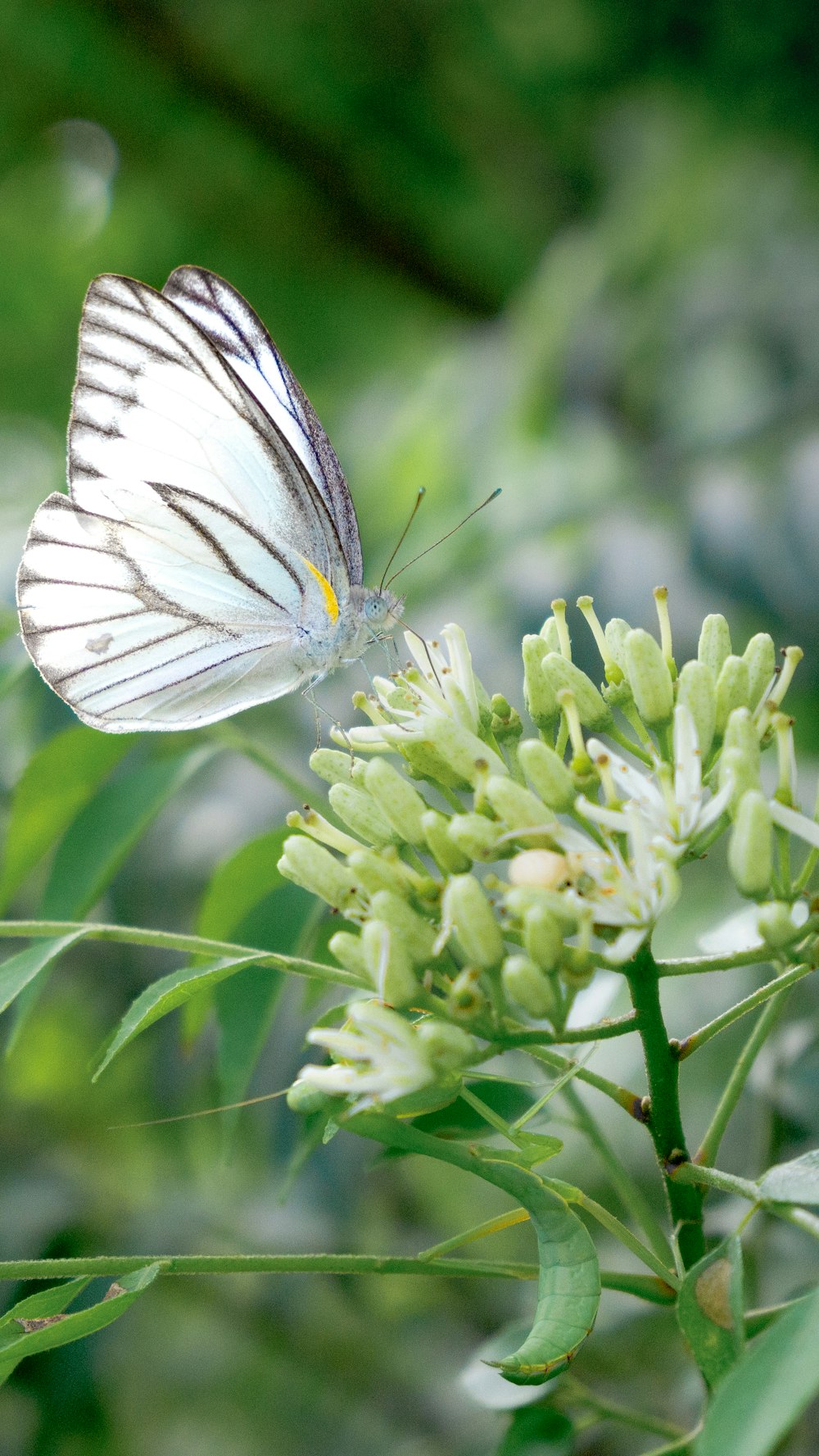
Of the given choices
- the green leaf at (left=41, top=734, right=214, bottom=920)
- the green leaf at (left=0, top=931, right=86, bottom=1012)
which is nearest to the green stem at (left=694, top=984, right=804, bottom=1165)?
the green leaf at (left=0, top=931, right=86, bottom=1012)

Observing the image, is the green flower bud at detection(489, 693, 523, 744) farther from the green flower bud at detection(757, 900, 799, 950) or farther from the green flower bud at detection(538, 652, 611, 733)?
the green flower bud at detection(757, 900, 799, 950)

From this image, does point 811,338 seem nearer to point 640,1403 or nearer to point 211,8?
point 640,1403

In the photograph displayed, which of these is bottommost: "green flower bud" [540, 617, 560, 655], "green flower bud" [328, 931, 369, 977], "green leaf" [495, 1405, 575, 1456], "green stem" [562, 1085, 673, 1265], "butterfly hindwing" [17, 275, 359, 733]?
"green leaf" [495, 1405, 575, 1456]

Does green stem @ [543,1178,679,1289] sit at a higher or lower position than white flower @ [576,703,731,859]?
lower

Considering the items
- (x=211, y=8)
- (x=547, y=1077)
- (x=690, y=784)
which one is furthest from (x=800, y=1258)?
(x=211, y=8)

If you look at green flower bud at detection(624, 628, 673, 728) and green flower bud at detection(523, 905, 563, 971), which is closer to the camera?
green flower bud at detection(523, 905, 563, 971)

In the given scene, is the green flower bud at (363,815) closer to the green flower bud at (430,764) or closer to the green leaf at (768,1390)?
the green flower bud at (430,764)
